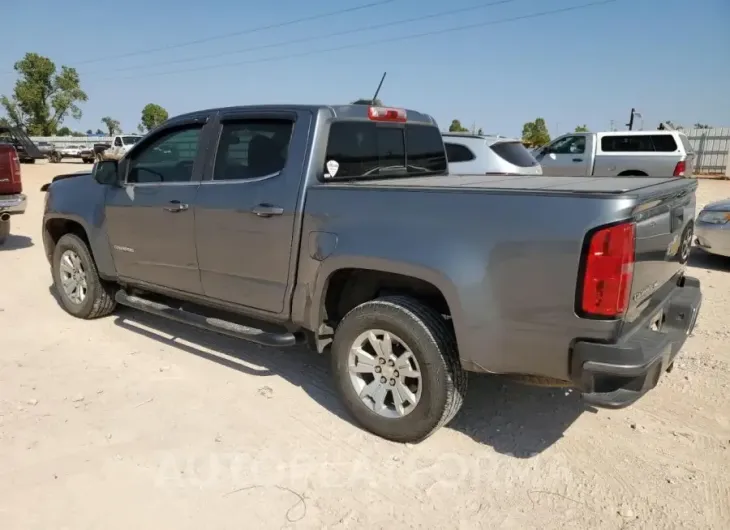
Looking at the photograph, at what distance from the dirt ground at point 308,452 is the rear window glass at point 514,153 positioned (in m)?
5.19

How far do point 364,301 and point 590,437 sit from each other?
5.16ft

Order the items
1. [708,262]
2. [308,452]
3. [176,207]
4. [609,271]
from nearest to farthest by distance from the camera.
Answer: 1. [609,271]
2. [308,452]
3. [176,207]
4. [708,262]

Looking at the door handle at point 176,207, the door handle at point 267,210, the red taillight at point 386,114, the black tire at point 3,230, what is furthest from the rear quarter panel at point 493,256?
the black tire at point 3,230

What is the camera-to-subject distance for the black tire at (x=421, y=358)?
307 cm

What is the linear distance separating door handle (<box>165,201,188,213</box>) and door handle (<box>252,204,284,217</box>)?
756 mm

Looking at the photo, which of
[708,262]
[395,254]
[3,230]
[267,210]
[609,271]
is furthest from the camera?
[3,230]

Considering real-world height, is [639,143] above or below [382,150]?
below

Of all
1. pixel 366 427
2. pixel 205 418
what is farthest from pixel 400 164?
pixel 205 418

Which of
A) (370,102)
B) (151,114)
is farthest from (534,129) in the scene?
(370,102)

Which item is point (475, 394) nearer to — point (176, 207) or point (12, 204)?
point (176, 207)

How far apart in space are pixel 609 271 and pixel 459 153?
6.89 m

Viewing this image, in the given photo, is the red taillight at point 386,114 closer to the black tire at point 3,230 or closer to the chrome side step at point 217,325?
the chrome side step at point 217,325

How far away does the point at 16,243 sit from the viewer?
9.43 m

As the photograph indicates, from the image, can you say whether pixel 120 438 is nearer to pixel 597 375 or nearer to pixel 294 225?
pixel 294 225
